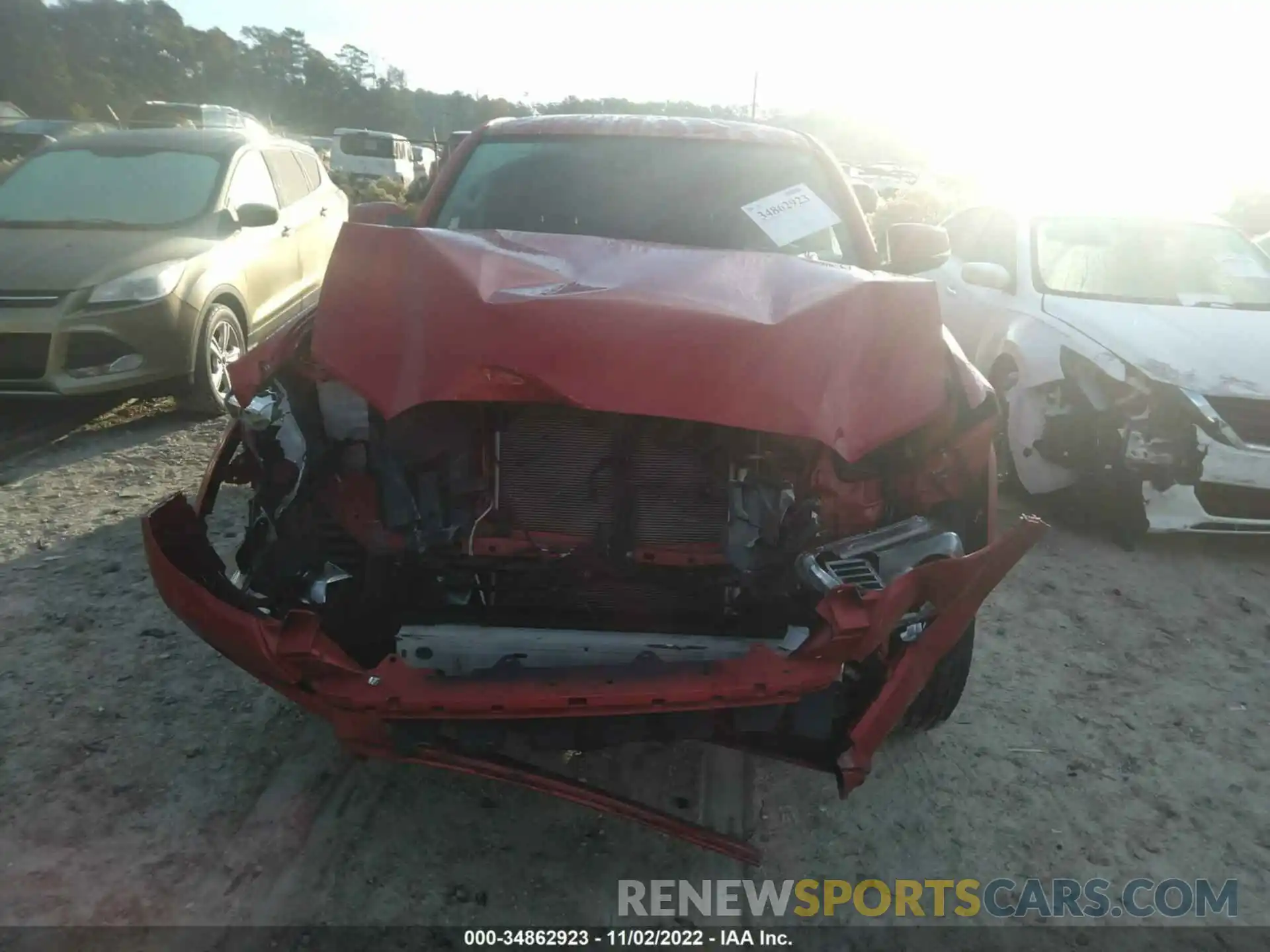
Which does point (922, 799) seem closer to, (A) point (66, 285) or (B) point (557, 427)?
(B) point (557, 427)

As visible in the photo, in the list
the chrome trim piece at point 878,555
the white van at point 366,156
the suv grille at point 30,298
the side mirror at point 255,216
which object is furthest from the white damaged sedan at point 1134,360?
the white van at point 366,156

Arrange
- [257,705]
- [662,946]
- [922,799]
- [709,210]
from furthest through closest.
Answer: [709,210], [257,705], [922,799], [662,946]

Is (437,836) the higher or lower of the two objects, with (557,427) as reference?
lower

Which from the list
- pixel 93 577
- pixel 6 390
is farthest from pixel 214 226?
pixel 93 577

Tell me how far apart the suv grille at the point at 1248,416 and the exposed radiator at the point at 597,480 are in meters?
3.24

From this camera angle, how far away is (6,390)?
16.9 ft

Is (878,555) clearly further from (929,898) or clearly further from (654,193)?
(654,193)

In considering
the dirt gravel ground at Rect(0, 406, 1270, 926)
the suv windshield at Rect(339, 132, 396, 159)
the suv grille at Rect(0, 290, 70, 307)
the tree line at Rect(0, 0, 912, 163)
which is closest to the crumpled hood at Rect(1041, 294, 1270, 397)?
the dirt gravel ground at Rect(0, 406, 1270, 926)

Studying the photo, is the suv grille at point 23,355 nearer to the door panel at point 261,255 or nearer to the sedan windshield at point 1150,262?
the door panel at point 261,255

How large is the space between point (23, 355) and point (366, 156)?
77.4 ft

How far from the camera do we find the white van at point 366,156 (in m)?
26.5

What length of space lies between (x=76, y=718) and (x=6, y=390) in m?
3.13

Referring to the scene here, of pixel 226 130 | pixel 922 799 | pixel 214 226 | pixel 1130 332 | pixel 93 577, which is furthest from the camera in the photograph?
pixel 226 130

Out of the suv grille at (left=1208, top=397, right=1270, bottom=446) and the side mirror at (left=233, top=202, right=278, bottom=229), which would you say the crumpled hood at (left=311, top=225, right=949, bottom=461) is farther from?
the side mirror at (left=233, top=202, right=278, bottom=229)
